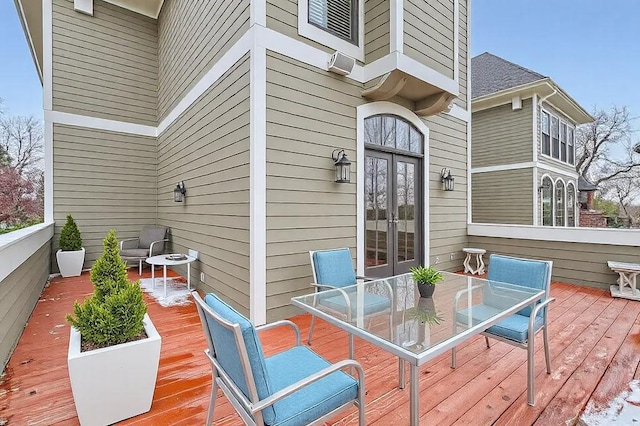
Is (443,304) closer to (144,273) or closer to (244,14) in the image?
(244,14)

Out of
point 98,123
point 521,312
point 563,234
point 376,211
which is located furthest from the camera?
point 98,123

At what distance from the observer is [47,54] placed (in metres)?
5.89

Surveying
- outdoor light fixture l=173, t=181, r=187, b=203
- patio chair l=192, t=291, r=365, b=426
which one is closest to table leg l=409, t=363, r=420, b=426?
patio chair l=192, t=291, r=365, b=426

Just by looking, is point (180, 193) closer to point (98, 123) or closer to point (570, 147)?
point (98, 123)

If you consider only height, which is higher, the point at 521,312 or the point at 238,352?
the point at 238,352

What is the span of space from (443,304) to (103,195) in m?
7.09

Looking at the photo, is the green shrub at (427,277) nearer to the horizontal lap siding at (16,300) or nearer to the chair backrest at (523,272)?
the chair backrest at (523,272)

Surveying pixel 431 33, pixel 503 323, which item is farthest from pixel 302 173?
pixel 431 33

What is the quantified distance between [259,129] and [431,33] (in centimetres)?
320

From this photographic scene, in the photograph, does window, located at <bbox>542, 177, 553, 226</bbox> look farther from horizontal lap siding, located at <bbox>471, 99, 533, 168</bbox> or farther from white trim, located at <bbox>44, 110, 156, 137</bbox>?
white trim, located at <bbox>44, 110, 156, 137</bbox>

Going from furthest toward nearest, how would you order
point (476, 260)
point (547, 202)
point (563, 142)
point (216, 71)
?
point (563, 142) < point (547, 202) < point (476, 260) < point (216, 71)

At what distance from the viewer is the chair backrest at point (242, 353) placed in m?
1.15

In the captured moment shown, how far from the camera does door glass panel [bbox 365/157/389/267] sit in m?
4.57

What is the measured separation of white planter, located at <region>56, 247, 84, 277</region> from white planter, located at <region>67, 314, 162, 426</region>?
4.81m
